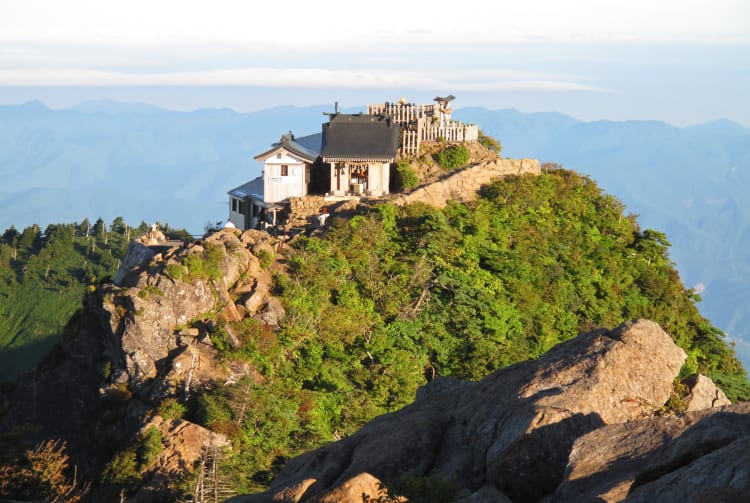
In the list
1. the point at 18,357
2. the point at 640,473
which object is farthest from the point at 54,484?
the point at 18,357

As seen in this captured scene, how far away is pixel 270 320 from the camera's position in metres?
29.0

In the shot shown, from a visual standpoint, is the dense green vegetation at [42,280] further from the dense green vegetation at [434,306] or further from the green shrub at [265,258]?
the dense green vegetation at [434,306]

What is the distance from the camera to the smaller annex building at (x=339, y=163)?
3988 centimetres

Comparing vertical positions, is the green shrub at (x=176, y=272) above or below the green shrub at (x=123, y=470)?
above

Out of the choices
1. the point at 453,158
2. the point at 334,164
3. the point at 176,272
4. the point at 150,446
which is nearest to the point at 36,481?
the point at 150,446

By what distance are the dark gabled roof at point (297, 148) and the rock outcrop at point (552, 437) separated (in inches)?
966

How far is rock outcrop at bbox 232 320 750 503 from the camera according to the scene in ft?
36.4

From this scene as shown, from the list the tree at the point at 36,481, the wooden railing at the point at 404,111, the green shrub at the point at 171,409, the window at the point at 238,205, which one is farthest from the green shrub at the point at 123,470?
the wooden railing at the point at 404,111

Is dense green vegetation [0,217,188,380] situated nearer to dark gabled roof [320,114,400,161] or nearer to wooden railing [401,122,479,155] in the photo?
dark gabled roof [320,114,400,161]

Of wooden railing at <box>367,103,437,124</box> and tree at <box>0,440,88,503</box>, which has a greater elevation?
wooden railing at <box>367,103,437,124</box>

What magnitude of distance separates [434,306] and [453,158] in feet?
38.0

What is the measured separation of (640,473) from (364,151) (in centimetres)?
3054

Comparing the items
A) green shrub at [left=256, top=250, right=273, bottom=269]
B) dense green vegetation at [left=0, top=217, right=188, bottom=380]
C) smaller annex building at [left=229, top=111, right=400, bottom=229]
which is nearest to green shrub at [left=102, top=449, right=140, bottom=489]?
green shrub at [left=256, top=250, right=273, bottom=269]

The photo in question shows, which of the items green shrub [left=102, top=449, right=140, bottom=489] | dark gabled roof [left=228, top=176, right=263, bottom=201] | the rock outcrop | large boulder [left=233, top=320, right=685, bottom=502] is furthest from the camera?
dark gabled roof [left=228, top=176, right=263, bottom=201]
